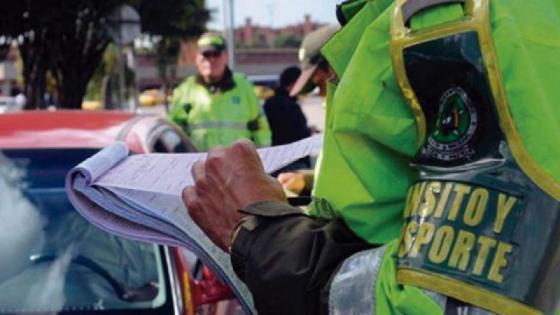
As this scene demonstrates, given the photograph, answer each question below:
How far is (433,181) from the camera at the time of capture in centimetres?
126

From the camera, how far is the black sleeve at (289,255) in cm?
134

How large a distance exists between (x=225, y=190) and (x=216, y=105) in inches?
241

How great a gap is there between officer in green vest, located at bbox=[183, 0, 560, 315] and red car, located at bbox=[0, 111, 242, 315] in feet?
5.20

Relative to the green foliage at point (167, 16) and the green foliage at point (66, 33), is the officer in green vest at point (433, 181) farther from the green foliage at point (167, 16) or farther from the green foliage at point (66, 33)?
the green foliage at point (167, 16)

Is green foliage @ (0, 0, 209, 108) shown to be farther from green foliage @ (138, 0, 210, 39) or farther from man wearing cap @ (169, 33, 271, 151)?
man wearing cap @ (169, 33, 271, 151)

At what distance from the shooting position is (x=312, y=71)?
3709 mm

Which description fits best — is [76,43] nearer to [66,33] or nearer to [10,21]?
[66,33]

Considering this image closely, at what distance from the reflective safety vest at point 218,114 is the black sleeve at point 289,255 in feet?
19.7

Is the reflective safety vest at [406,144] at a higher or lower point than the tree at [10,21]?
higher

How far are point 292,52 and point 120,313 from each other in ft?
222

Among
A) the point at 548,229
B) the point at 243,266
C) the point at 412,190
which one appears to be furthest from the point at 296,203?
the point at 548,229

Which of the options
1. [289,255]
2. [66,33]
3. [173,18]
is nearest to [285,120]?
[289,255]

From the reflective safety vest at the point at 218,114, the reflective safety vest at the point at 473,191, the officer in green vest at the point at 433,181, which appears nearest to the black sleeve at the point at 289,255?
the officer in green vest at the point at 433,181

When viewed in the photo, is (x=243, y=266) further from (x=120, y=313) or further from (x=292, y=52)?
(x=292, y=52)
